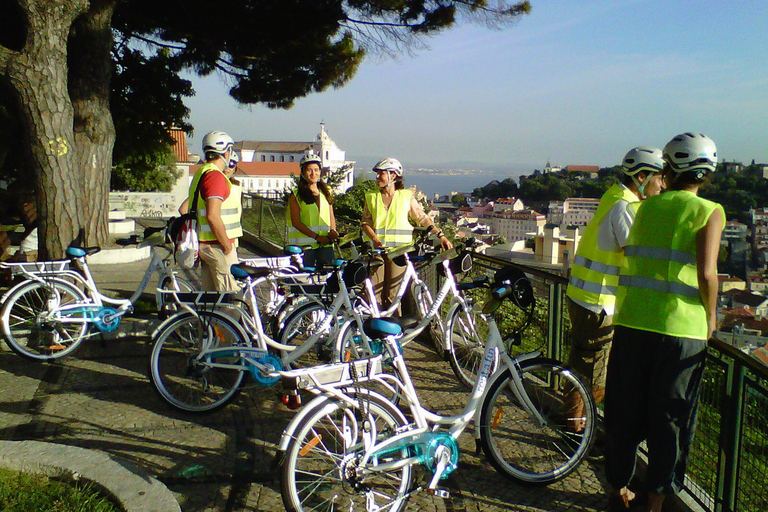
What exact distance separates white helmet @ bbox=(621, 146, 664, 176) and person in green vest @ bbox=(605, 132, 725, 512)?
0.64 metres

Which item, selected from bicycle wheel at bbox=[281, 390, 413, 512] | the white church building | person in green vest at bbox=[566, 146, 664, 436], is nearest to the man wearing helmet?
bicycle wheel at bbox=[281, 390, 413, 512]

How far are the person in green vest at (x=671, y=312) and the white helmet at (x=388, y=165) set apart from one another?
313 cm

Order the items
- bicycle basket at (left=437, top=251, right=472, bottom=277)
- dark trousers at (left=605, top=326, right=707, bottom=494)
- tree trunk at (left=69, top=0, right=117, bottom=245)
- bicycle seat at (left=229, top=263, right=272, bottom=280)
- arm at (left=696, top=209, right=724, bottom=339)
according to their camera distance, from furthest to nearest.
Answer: tree trunk at (left=69, top=0, right=117, bottom=245), bicycle basket at (left=437, top=251, right=472, bottom=277), bicycle seat at (left=229, top=263, right=272, bottom=280), dark trousers at (left=605, top=326, right=707, bottom=494), arm at (left=696, top=209, right=724, bottom=339)

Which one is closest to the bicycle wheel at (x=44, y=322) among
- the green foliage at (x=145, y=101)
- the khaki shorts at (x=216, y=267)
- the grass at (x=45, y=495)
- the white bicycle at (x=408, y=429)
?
the khaki shorts at (x=216, y=267)

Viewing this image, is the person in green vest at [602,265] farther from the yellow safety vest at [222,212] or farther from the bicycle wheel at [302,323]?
the yellow safety vest at [222,212]

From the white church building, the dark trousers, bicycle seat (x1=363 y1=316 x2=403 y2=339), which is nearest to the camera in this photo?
the dark trousers

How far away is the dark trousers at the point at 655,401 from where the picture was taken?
3068 mm

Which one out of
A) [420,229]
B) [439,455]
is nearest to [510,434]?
[439,455]

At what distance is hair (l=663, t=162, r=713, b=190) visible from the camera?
3.12 metres

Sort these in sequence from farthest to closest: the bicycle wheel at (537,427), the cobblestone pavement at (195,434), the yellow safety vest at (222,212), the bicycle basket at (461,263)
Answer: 1. the bicycle basket at (461,263)
2. the yellow safety vest at (222,212)
3. the bicycle wheel at (537,427)
4. the cobblestone pavement at (195,434)

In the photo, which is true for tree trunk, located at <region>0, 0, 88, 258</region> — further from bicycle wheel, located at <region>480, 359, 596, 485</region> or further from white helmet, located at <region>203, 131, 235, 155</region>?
bicycle wheel, located at <region>480, 359, 596, 485</region>

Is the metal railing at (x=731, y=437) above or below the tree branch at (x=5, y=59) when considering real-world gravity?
below

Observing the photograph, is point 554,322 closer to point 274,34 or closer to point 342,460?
point 342,460

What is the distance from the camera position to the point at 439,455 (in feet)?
10.5
